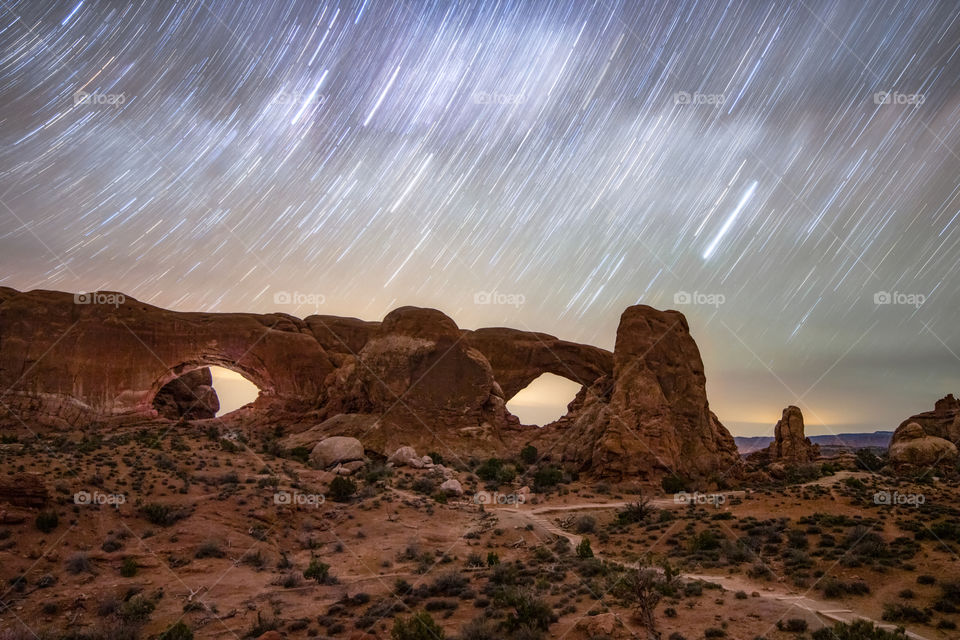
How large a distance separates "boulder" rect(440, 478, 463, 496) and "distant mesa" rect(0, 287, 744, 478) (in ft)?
24.0

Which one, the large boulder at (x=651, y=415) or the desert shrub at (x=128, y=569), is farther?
the large boulder at (x=651, y=415)

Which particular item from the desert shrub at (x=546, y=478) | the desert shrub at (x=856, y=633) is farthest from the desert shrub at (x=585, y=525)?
the desert shrub at (x=856, y=633)

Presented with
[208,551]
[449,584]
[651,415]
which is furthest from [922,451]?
[208,551]

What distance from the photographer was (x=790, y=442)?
4278cm

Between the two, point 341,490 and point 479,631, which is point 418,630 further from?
point 341,490

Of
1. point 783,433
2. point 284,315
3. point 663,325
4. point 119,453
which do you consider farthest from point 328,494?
point 783,433

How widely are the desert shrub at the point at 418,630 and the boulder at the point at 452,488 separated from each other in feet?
52.9

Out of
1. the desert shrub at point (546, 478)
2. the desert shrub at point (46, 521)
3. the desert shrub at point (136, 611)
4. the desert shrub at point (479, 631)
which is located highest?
the desert shrub at point (46, 521)

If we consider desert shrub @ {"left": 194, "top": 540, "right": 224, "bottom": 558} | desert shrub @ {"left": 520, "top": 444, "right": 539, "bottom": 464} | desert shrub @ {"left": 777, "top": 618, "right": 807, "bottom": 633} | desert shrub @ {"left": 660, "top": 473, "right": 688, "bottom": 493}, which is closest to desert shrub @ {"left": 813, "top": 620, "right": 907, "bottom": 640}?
desert shrub @ {"left": 777, "top": 618, "right": 807, "bottom": 633}

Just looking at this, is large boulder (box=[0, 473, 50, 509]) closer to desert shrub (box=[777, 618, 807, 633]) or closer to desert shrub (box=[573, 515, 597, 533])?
desert shrub (box=[573, 515, 597, 533])

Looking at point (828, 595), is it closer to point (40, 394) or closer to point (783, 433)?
point (783, 433)

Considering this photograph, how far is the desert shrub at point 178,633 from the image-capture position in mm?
10062

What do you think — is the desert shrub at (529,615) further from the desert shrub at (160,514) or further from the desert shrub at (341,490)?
the desert shrub at (341,490)

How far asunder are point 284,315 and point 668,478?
35.1m
